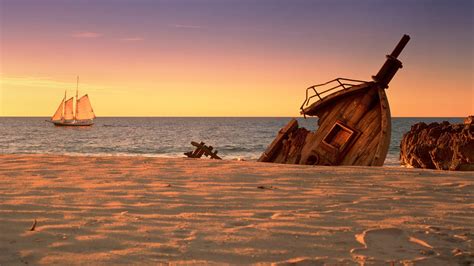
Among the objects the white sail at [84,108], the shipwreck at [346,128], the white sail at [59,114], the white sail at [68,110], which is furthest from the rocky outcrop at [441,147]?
the white sail at [59,114]

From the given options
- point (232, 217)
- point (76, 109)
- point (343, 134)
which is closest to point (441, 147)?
point (343, 134)

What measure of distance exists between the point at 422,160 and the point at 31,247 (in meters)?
21.2

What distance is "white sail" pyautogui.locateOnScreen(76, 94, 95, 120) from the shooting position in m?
111

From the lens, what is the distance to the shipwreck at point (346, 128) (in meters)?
13.0

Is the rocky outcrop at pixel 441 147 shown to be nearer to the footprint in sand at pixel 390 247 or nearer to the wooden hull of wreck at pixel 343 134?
the wooden hull of wreck at pixel 343 134

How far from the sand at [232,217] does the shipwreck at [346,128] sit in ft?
15.8

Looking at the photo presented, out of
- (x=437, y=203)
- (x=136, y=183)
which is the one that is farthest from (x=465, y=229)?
(x=136, y=183)

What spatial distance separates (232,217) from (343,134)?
387 inches

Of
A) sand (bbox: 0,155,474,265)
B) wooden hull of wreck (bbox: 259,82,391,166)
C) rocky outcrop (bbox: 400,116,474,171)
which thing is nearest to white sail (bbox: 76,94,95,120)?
rocky outcrop (bbox: 400,116,474,171)

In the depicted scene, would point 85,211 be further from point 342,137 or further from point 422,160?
point 422,160

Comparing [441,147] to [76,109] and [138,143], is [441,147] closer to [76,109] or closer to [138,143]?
Answer: [138,143]

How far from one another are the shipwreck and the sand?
4824 mm

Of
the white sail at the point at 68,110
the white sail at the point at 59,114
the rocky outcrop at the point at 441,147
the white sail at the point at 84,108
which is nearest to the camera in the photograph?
the rocky outcrop at the point at 441,147

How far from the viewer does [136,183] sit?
690 centimetres
